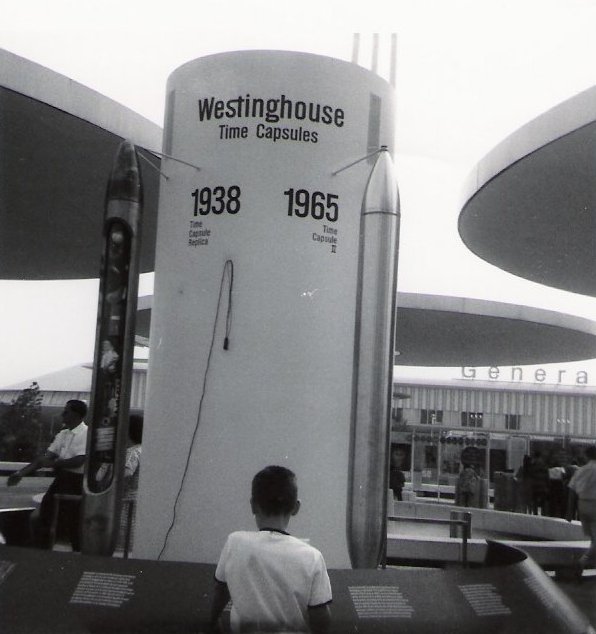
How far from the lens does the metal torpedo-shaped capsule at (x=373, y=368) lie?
6.10 m

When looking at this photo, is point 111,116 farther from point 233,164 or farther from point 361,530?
point 361,530

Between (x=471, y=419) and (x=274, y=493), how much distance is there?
39.9 m

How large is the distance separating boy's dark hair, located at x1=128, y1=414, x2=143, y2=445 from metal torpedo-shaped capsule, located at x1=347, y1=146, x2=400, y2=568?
8.99 feet

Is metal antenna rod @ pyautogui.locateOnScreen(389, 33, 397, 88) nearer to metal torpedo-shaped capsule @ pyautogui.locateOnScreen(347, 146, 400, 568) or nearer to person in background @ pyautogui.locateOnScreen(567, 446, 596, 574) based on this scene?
metal torpedo-shaped capsule @ pyautogui.locateOnScreen(347, 146, 400, 568)

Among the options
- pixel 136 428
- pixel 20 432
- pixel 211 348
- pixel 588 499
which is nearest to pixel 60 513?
pixel 136 428

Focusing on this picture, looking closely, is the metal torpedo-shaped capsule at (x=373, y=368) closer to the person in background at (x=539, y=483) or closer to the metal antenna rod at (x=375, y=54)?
the metal antenna rod at (x=375, y=54)

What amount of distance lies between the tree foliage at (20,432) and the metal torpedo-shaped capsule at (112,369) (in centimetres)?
2890

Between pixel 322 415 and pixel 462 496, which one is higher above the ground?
pixel 322 415

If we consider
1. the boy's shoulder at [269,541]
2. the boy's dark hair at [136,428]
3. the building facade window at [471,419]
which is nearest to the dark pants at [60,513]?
the boy's dark hair at [136,428]

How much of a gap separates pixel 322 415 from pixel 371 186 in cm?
191

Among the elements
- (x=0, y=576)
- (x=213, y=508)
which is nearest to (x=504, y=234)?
(x=213, y=508)

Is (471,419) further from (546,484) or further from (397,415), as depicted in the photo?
(546,484)

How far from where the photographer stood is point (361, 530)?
20.0 feet

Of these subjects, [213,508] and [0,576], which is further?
[213,508]
